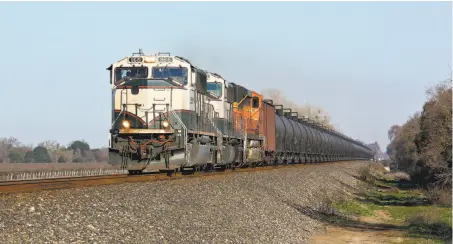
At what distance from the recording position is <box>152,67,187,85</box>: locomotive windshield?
1797 centimetres

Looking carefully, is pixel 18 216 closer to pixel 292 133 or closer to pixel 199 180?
pixel 199 180

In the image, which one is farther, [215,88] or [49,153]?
[49,153]

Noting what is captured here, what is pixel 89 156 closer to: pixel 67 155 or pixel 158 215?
pixel 67 155

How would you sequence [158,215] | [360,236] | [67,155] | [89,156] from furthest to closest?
[89,156]
[67,155]
[360,236]
[158,215]

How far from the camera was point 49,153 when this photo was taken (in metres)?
100

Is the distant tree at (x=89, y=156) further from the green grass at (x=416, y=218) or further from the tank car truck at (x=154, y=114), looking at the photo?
the tank car truck at (x=154, y=114)

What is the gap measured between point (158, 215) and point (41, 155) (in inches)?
3468

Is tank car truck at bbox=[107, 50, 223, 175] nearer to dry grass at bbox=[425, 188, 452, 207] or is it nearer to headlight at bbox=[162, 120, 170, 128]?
headlight at bbox=[162, 120, 170, 128]

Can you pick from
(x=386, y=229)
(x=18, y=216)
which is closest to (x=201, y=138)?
(x=386, y=229)

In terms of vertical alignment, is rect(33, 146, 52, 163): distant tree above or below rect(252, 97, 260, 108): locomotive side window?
below

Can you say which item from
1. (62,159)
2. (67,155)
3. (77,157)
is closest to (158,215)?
(62,159)

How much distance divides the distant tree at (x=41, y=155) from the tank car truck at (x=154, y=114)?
79115 millimetres

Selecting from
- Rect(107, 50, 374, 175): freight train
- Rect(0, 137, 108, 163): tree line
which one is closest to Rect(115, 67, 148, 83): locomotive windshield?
Rect(107, 50, 374, 175): freight train

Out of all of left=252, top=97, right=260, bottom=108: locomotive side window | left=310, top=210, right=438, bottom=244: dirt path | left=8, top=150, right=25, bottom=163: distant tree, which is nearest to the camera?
left=310, top=210, right=438, bottom=244: dirt path
